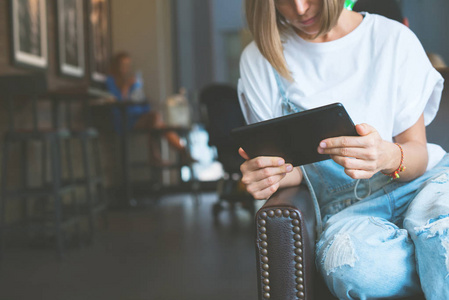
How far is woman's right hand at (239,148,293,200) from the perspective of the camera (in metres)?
1.09

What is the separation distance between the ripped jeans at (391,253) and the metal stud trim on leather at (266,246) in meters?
0.06

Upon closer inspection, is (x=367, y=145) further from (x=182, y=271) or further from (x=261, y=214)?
(x=182, y=271)

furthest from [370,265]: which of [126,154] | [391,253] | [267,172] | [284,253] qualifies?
[126,154]

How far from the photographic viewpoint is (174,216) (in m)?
4.52

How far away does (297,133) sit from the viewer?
0.99 m

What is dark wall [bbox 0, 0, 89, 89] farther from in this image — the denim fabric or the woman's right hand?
the denim fabric

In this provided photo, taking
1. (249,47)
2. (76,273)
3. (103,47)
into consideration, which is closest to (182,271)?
(76,273)

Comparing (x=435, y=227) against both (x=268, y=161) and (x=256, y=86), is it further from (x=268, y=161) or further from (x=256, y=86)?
(x=256, y=86)

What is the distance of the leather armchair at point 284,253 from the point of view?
1011 mm

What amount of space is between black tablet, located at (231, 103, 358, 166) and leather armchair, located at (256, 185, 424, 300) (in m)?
0.11

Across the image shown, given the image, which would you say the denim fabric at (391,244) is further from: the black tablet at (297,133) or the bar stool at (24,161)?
the bar stool at (24,161)

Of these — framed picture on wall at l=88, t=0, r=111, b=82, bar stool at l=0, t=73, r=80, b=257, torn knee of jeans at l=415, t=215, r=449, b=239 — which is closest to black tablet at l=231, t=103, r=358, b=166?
torn knee of jeans at l=415, t=215, r=449, b=239

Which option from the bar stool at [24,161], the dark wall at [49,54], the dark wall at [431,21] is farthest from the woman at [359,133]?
the dark wall at [431,21]

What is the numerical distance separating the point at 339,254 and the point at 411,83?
19.8 inches
